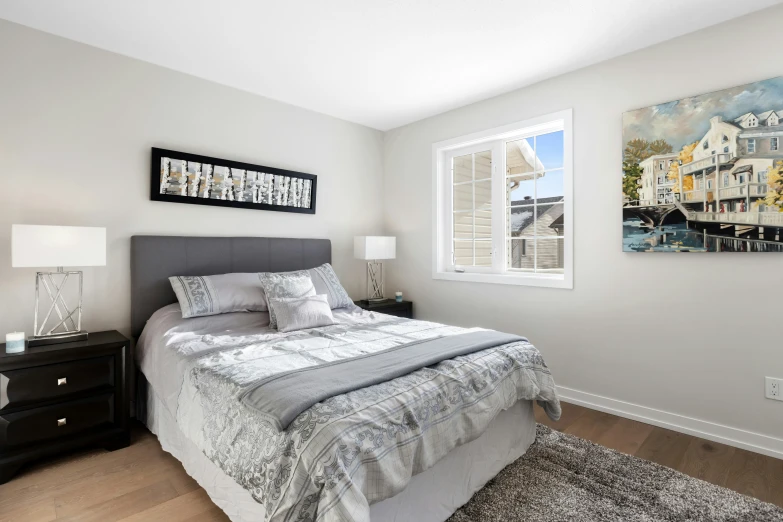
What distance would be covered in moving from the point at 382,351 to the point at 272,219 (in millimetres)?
2057

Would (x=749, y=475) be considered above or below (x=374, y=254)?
below

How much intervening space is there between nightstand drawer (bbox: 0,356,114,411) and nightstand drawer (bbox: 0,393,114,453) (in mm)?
60

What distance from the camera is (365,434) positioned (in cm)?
134

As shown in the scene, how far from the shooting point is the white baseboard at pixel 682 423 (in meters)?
2.33

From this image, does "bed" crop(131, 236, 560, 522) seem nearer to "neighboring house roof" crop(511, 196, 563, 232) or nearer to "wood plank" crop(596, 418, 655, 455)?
"wood plank" crop(596, 418, 655, 455)

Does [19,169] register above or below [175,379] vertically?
above

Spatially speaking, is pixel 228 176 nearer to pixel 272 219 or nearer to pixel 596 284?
pixel 272 219

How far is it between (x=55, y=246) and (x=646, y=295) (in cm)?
363

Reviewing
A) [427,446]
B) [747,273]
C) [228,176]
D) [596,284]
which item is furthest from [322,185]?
[747,273]

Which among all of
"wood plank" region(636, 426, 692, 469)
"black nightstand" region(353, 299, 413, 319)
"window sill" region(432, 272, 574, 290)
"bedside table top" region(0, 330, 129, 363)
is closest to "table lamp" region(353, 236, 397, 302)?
"black nightstand" region(353, 299, 413, 319)

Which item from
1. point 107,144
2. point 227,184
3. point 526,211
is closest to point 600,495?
point 526,211

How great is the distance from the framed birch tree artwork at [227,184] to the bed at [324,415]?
40cm

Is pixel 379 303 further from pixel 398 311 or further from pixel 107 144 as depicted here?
pixel 107 144

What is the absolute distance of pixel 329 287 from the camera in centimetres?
332
